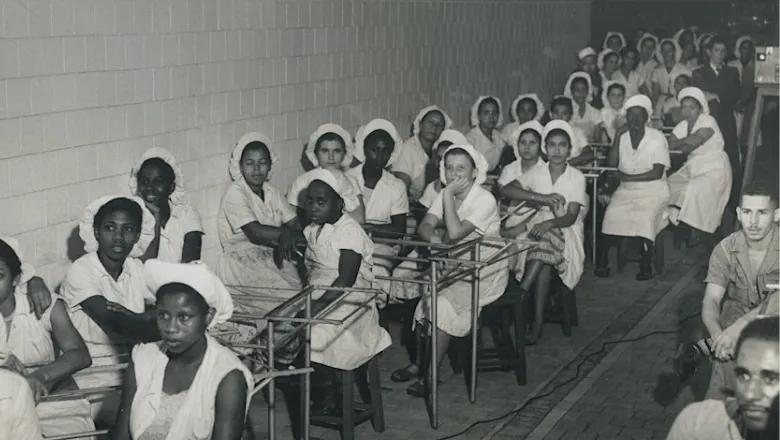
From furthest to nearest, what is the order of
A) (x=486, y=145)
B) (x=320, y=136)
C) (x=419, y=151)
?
(x=486, y=145), (x=419, y=151), (x=320, y=136)

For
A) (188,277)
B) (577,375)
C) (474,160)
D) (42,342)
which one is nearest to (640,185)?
(577,375)

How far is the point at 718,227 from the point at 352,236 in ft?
25.7

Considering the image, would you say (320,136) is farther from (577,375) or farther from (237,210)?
(577,375)

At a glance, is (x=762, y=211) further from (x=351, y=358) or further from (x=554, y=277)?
(x=554, y=277)

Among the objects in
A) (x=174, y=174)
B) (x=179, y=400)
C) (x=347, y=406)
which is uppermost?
(x=174, y=174)

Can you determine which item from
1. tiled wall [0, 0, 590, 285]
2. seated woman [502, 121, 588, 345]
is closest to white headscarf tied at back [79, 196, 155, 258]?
tiled wall [0, 0, 590, 285]

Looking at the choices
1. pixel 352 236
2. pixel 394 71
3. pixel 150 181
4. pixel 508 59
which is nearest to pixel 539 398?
pixel 352 236

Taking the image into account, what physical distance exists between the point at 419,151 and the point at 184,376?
268 inches

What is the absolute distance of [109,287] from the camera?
6.82 meters

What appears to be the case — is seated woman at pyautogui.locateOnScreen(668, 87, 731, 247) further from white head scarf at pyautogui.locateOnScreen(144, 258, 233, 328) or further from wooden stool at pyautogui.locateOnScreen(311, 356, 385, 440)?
white head scarf at pyautogui.locateOnScreen(144, 258, 233, 328)

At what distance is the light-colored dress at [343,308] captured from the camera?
24.0 feet

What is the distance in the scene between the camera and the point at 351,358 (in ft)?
24.1

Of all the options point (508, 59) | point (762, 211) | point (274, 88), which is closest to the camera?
point (762, 211)

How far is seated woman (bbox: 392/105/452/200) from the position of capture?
11.5 metres
